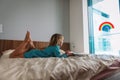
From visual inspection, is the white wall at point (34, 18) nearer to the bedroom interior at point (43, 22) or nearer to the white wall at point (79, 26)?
the bedroom interior at point (43, 22)

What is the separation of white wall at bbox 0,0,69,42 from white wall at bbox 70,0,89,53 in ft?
0.42

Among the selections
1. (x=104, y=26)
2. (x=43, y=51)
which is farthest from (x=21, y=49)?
(x=104, y=26)

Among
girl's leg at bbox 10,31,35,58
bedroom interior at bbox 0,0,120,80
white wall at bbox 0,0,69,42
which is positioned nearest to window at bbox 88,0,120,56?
bedroom interior at bbox 0,0,120,80

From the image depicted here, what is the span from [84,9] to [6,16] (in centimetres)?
161

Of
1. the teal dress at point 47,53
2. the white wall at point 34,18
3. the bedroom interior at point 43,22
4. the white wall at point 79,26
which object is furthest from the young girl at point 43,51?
the white wall at point 79,26

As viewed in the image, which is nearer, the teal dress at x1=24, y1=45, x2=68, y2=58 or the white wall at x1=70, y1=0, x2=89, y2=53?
the teal dress at x1=24, y1=45, x2=68, y2=58

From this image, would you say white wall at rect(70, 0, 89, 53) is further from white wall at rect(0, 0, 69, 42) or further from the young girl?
the young girl

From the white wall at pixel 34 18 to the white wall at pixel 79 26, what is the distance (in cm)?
13

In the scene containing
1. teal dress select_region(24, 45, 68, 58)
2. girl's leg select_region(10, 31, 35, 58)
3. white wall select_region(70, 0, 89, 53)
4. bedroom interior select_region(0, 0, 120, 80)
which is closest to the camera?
teal dress select_region(24, 45, 68, 58)

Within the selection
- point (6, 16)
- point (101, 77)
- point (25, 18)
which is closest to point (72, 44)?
point (25, 18)

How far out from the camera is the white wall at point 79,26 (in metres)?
3.33

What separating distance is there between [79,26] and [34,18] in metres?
0.98

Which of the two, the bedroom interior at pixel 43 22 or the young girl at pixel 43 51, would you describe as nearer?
the young girl at pixel 43 51

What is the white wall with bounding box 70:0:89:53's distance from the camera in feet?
10.9
